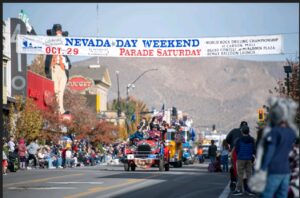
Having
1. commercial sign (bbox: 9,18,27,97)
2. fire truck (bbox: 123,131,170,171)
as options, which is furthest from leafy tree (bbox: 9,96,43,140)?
fire truck (bbox: 123,131,170,171)

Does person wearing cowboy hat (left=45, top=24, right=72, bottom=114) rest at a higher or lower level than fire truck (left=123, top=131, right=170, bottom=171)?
higher

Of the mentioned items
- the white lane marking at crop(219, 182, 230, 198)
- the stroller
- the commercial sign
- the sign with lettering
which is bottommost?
the white lane marking at crop(219, 182, 230, 198)

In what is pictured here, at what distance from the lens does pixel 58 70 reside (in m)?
96.8

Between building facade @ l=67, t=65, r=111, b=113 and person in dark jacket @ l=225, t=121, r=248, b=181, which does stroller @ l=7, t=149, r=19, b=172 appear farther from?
building facade @ l=67, t=65, r=111, b=113

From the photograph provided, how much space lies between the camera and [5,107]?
2341 inches

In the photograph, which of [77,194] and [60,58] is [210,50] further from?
[60,58]

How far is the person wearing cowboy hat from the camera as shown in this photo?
9312 centimetres

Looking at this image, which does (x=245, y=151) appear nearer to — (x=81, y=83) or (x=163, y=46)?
(x=163, y=46)

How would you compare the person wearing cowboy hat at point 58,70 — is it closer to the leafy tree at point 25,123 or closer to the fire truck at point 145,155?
the leafy tree at point 25,123

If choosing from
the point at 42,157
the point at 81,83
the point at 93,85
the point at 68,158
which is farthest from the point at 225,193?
the point at 93,85

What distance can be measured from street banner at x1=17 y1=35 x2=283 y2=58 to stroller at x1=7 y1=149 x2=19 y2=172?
199 inches

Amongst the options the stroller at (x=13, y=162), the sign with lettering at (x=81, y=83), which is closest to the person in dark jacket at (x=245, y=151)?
the stroller at (x=13, y=162)

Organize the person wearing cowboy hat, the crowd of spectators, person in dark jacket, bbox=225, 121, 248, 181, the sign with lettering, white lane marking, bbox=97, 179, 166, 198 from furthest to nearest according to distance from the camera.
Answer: the sign with lettering, the person wearing cowboy hat, the crowd of spectators, person in dark jacket, bbox=225, 121, 248, 181, white lane marking, bbox=97, 179, 166, 198

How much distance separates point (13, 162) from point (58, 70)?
57731mm
